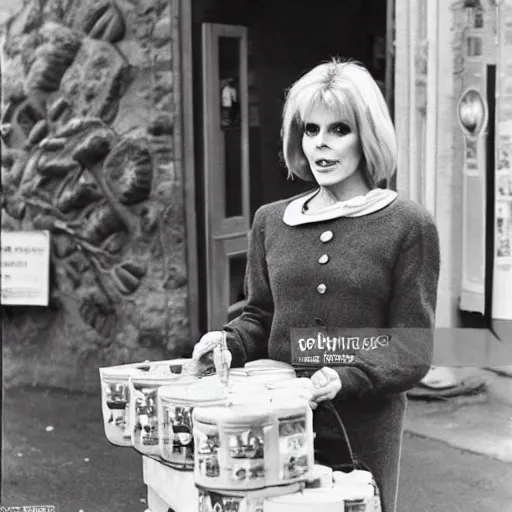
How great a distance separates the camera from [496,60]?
3092 mm

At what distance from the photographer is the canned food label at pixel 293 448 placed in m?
2.10

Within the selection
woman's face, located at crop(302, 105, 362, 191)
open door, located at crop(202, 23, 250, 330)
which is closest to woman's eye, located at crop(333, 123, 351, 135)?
woman's face, located at crop(302, 105, 362, 191)

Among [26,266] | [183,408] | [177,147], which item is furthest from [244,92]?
[183,408]

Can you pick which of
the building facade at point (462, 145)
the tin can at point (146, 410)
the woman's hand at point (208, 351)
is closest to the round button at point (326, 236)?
the woman's hand at point (208, 351)

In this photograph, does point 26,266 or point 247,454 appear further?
point 26,266

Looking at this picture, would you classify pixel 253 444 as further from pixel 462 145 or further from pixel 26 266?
pixel 26 266

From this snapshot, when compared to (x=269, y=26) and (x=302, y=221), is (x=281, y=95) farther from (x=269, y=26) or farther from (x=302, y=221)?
(x=302, y=221)

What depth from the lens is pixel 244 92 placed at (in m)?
3.62

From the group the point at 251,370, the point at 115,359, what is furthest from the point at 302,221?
the point at 115,359

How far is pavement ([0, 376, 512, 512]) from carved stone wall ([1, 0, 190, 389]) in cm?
16

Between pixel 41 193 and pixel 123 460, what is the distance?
99 cm

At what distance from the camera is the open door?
3.64 meters

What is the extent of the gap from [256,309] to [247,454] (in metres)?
0.56

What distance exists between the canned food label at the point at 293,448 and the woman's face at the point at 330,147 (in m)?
0.57
